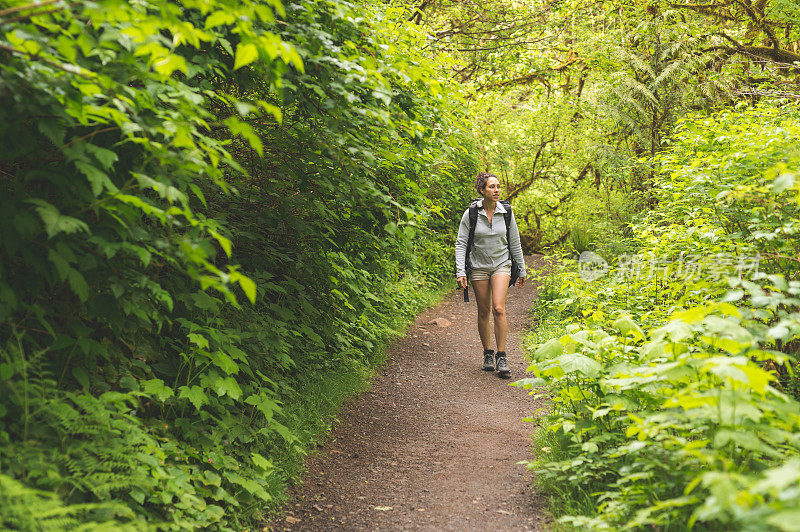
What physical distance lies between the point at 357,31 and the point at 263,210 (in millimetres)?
1585

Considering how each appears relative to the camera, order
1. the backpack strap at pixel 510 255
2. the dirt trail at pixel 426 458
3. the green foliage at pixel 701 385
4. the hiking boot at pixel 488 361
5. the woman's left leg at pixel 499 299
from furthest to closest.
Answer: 1. the hiking boot at pixel 488 361
2. the backpack strap at pixel 510 255
3. the woman's left leg at pixel 499 299
4. the dirt trail at pixel 426 458
5. the green foliage at pixel 701 385

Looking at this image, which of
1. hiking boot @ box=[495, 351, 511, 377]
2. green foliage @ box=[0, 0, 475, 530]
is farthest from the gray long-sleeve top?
green foliage @ box=[0, 0, 475, 530]

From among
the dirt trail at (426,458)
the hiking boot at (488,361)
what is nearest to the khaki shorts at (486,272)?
the hiking boot at (488,361)

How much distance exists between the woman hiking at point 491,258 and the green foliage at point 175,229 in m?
1.63

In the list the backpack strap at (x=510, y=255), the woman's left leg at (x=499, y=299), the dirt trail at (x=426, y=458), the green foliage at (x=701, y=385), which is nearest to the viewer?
the green foliage at (x=701, y=385)

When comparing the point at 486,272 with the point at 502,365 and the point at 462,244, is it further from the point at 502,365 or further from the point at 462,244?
the point at 502,365

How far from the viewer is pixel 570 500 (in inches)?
127

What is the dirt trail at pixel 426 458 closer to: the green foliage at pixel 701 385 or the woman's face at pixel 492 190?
the green foliage at pixel 701 385

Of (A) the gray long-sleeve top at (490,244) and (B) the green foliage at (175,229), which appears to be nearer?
(B) the green foliage at (175,229)

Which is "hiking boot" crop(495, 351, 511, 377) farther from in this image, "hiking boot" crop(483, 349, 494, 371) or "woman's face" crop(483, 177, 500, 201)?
"woman's face" crop(483, 177, 500, 201)

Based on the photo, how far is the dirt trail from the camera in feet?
11.6

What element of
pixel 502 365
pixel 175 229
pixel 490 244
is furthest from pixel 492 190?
pixel 175 229

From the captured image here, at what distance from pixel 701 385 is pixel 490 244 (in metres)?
4.05

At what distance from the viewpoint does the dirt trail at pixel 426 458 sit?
11.6 ft
